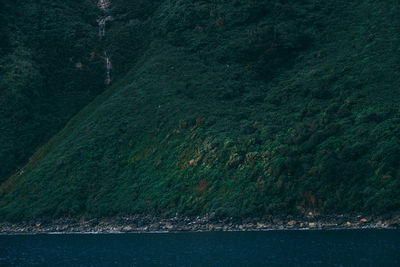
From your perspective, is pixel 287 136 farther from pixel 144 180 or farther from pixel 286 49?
pixel 286 49

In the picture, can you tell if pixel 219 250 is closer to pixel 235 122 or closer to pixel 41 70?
pixel 235 122

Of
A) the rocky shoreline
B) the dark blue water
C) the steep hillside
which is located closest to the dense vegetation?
the steep hillside

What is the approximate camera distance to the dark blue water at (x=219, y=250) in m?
29.8

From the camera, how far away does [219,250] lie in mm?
35469

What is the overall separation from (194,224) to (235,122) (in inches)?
731

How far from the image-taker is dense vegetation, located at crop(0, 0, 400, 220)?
4688cm

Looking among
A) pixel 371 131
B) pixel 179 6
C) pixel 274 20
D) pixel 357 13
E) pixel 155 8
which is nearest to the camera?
pixel 371 131

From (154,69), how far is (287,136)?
112 ft

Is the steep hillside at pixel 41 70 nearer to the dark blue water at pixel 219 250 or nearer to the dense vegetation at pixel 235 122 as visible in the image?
the dense vegetation at pixel 235 122

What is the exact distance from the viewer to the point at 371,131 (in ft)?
160

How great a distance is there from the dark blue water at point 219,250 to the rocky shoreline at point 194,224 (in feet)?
7.58

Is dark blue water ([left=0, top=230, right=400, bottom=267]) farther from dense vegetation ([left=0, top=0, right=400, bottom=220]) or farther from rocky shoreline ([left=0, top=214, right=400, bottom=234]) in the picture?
dense vegetation ([left=0, top=0, right=400, bottom=220])

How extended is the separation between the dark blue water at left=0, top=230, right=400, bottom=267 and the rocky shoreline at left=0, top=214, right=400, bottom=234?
90.9 inches

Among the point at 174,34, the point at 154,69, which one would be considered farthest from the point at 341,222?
the point at 174,34
